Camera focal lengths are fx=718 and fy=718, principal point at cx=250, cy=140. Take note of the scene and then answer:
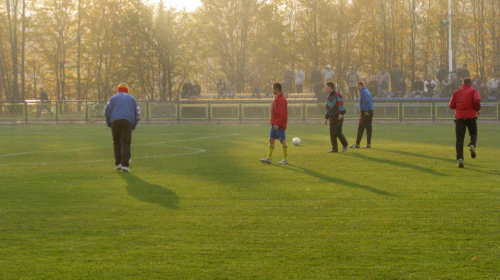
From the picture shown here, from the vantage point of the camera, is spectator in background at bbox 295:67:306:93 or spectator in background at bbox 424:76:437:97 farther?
spectator in background at bbox 295:67:306:93

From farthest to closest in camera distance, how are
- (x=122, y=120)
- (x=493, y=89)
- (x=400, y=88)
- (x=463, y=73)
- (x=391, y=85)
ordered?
(x=391, y=85)
(x=400, y=88)
(x=493, y=89)
(x=463, y=73)
(x=122, y=120)

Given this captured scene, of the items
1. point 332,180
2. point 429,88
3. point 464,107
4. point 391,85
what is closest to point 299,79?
point 391,85

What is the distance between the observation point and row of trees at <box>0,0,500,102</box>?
165 feet

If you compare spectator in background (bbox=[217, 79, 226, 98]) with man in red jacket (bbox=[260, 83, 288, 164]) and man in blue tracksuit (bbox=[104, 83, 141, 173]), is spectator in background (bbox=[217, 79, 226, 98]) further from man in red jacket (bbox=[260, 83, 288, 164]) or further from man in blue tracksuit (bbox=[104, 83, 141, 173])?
man in blue tracksuit (bbox=[104, 83, 141, 173])

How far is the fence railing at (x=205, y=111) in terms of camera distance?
38.1 meters

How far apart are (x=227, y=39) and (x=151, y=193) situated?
40876 mm

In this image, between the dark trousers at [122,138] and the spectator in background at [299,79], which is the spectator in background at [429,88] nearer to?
the spectator in background at [299,79]

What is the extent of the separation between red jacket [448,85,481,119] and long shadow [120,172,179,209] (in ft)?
21.9

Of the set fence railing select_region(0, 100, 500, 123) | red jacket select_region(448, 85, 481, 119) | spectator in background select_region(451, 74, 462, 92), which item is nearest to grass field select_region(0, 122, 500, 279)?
red jacket select_region(448, 85, 481, 119)

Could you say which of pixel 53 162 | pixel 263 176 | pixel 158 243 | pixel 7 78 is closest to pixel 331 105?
pixel 263 176

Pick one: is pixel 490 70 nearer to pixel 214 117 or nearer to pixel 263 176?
pixel 214 117

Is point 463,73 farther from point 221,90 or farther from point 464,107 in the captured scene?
point 464,107

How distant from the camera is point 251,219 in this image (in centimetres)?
911

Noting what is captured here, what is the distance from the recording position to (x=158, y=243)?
304 inches
